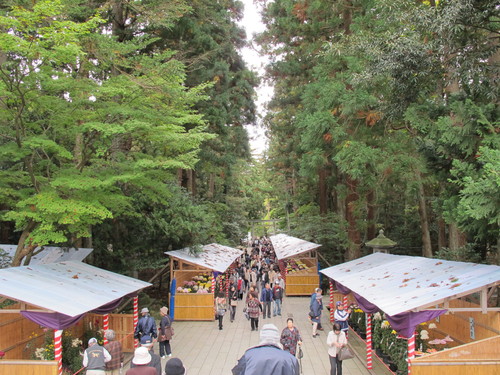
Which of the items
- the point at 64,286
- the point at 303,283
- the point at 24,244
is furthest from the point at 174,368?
the point at 303,283

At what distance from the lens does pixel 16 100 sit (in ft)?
34.5

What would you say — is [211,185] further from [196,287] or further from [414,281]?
[414,281]

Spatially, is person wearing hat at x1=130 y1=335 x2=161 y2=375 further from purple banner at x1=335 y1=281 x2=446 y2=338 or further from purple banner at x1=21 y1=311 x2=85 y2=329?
purple banner at x1=335 y1=281 x2=446 y2=338

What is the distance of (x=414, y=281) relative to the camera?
898 cm

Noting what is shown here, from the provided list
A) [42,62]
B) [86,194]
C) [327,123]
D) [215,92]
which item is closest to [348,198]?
[327,123]

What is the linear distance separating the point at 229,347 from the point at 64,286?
18.0ft

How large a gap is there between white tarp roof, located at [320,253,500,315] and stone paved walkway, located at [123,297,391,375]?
2054mm

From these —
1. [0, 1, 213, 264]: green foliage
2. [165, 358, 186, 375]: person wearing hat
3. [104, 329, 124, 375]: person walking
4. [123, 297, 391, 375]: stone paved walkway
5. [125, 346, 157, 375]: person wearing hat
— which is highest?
[0, 1, 213, 264]: green foliage

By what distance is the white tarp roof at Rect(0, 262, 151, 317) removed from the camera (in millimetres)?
7641

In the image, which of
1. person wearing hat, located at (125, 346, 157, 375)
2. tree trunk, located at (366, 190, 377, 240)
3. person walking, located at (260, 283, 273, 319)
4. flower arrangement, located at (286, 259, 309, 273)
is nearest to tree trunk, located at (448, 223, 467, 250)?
tree trunk, located at (366, 190, 377, 240)

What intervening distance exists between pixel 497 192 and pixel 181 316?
12.5 meters

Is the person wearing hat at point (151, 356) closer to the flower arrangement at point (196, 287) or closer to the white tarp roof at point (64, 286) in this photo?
the white tarp roof at point (64, 286)

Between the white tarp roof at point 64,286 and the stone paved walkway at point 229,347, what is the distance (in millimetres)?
2538

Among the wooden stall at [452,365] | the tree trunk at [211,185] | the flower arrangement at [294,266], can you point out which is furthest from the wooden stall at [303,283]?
the wooden stall at [452,365]
